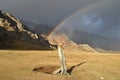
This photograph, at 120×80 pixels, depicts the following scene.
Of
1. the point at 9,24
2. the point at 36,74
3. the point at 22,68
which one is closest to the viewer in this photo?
the point at 36,74

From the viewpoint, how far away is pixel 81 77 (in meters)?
28.7

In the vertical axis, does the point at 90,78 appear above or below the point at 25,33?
below

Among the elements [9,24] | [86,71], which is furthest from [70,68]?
[9,24]

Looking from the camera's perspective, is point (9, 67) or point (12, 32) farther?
point (12, 32)

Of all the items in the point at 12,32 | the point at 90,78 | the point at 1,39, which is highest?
→ the point at 12,32

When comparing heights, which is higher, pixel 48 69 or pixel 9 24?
pixel 9 24

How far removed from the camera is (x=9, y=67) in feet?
92.2

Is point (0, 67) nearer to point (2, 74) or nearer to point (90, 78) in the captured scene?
→ point (2, 74)

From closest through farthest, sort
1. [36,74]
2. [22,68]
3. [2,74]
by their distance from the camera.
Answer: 1. [2,74]
2. [36,74]
3. [22,68]

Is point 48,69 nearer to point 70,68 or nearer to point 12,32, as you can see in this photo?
point 70,68

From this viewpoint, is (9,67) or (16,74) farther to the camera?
(9,67)

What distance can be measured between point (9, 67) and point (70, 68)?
25.0 ft

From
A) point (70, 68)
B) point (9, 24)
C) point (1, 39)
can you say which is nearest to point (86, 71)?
point (70, 68)

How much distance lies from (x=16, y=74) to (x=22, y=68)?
3243mm
